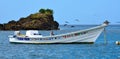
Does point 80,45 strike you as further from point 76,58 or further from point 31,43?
point 76,58

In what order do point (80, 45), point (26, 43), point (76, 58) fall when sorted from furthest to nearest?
point (26, 43)
point (80, 45)
point (76, 58)

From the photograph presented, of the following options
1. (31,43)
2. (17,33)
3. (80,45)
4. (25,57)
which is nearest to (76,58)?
(25,57)

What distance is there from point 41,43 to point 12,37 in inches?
300

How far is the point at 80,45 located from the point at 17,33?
14039 mm

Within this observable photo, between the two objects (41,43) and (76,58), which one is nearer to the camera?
(76,58)

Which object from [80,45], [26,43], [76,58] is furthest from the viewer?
[26,43]

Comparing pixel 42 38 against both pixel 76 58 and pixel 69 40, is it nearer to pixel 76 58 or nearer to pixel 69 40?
pixel 69 40

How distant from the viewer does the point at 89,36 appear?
77688 mm

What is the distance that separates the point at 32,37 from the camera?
80.4 meters

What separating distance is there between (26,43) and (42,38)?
4.19 meters

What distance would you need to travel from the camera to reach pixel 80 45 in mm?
76812

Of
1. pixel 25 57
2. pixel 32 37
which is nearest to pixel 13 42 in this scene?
pixel 32 37

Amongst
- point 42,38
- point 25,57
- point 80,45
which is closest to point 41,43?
point 42,38

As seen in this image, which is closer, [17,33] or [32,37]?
[32,37]
